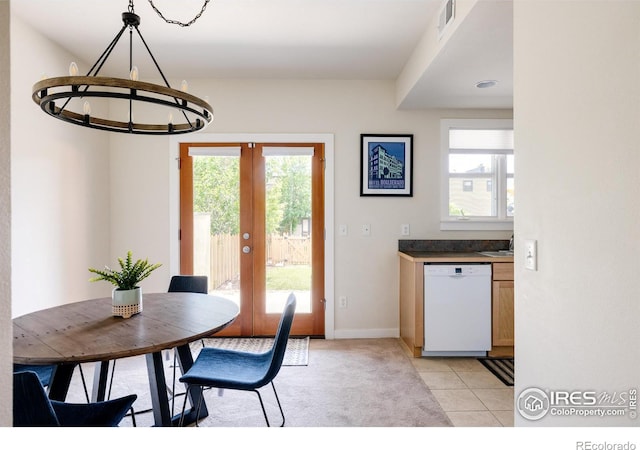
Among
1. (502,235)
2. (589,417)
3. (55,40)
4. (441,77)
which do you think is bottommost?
(589,417)

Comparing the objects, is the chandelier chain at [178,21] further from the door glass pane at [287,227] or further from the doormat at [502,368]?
the doormat at [502,368]

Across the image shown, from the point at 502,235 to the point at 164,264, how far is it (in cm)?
339

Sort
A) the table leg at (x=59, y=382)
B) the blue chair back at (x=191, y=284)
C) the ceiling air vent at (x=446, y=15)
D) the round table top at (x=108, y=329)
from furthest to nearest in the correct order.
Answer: the blue chair back at (x=191, y=284), the ceiling air vent at (x=446, y=15), the table leg at (x=59, y=382), the round table top at (x=108, y=329)

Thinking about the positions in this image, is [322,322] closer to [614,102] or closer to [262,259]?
[262,259]

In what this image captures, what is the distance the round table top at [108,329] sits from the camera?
57.2 inches

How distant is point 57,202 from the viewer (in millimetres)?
2857

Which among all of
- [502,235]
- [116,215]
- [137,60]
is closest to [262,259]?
[116,215]

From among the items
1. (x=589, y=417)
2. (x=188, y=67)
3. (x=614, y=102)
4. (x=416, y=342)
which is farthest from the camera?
(x=188, y=67)

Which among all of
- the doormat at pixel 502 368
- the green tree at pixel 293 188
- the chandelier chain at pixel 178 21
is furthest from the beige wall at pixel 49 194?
the doormat at pixel 502 368

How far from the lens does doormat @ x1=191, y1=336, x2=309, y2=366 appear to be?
123 inches

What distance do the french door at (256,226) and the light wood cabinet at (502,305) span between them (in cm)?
157

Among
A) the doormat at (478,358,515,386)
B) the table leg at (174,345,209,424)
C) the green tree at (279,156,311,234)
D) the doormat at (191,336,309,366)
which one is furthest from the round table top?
the doormat at (478,358,515,386)

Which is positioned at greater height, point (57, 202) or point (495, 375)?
point (57, 202)

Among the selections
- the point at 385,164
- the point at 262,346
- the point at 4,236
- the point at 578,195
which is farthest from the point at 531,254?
the point at 262,346
